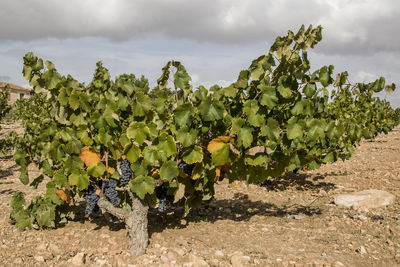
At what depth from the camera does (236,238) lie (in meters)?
4.09

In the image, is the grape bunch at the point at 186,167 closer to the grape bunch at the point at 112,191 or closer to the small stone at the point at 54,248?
the grape bunch at the point at 112,191

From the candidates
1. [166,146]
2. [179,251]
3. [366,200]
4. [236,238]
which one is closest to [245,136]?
[166,146]

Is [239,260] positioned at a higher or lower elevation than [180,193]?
lower

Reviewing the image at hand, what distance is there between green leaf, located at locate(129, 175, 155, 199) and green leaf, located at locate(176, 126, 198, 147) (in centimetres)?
51

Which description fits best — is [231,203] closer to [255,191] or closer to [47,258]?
[255,191]

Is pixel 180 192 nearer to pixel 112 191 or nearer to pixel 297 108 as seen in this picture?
pixel 112 191

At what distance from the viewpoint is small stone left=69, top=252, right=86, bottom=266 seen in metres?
3.37

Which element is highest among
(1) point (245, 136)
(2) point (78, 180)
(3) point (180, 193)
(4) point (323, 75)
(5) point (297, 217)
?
(4) point (323, 75)

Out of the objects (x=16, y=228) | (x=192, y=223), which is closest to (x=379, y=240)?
(x=192, y=223)

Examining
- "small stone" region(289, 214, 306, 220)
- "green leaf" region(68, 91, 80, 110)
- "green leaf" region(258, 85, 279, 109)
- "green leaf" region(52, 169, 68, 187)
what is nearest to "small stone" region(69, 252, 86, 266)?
"green leaf" region(52, 169, 68, 187)

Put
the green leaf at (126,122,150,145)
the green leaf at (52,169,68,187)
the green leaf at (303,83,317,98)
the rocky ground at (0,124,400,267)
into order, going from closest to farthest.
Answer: the green leaf at (126,122,150,145) < the green leaf at (303,83,317,98) < the rocky ground at (0,124,400,267) < the green leaf at (52,169,68,187)

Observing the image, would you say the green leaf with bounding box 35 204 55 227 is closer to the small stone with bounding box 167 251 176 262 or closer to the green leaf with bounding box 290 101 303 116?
the small stone with bounding box 167 251 176 262

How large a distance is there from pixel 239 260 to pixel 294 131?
1345 mm

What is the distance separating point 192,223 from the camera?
4.61m
